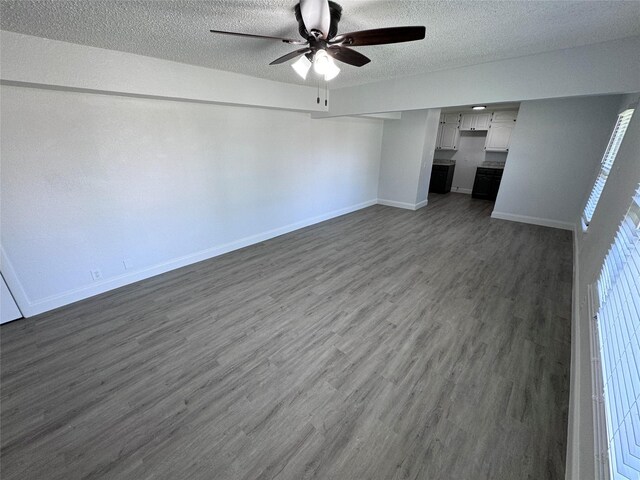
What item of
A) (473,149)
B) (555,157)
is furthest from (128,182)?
(473,149)

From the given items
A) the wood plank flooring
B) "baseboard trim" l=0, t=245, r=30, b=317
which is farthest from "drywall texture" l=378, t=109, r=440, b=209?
"baseboard trim" l=0, t=245, r=30, b=317

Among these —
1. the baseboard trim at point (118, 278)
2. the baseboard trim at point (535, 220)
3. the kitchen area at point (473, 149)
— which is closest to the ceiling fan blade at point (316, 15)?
the baseboard trim at point (118, 278)

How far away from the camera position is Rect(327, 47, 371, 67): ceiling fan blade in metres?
1.69

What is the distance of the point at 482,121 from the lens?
7.06 m

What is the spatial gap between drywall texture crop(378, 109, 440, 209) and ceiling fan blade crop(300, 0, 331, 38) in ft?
15.6

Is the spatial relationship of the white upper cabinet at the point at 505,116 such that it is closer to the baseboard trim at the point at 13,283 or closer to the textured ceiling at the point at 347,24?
the textured ceiling at the point at 347,24

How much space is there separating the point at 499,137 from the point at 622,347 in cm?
739

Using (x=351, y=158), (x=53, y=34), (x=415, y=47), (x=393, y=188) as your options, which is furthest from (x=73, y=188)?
(x=393, y=188)

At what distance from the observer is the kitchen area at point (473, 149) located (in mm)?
6801

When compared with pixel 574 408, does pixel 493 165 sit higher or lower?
higher

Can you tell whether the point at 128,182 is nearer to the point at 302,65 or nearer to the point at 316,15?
the point at 302,65

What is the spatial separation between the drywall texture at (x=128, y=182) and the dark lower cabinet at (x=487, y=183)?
201 inches

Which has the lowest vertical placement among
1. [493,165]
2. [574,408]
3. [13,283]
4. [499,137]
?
[574,408]

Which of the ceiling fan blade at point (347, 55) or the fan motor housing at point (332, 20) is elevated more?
the fan motor housing at point (332, 20)
